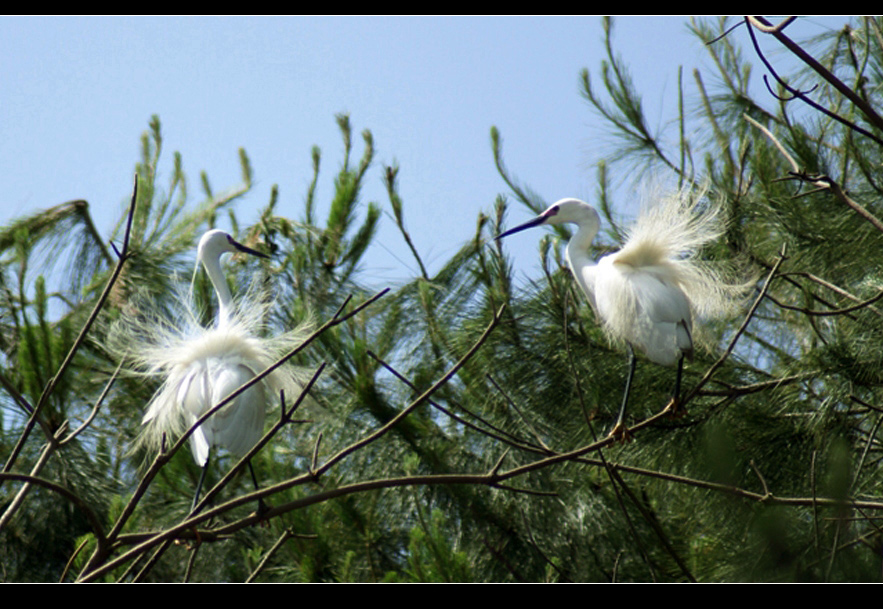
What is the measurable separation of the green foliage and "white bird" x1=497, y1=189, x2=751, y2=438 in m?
0.12

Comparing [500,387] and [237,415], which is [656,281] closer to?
[500,387]

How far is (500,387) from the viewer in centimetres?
190

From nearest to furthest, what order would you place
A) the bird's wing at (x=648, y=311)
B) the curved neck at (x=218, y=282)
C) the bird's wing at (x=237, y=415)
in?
the bird's wing at (x=648, y=311) → the bird's wing at (x=237, y=415) → the curved neck at (x=218, y=282)

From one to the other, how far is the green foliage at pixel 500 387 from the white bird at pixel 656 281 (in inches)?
4.8

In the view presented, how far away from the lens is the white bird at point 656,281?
1.77 meters

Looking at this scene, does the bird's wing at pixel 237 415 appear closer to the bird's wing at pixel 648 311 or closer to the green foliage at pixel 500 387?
the green foliage at pixel 500 387

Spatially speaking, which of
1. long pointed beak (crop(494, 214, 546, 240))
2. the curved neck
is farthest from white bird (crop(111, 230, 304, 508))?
long pointed beak (crop(494, 214, 546, 240))

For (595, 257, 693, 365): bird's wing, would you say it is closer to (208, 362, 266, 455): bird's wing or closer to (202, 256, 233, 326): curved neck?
(208, 362, 266, 455): bird's wing

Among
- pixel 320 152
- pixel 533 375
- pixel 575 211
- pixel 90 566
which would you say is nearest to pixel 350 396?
pixel 533 375

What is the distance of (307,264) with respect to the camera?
3.40m

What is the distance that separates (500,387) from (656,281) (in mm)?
393

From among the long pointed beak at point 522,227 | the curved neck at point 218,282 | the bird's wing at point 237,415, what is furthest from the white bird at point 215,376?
the long pointed beak at point 522,227

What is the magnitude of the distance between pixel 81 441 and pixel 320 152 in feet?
5.71

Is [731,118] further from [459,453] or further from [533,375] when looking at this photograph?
[459,453]
